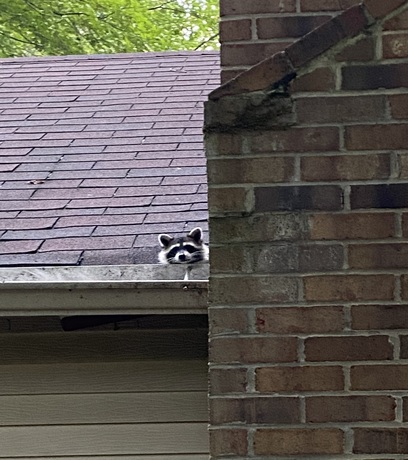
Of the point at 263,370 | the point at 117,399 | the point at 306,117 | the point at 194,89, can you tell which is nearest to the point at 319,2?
the point at 306,117

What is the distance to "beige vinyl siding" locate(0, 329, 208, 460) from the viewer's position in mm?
3613

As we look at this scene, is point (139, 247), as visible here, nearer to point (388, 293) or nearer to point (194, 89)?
point (388, 293)

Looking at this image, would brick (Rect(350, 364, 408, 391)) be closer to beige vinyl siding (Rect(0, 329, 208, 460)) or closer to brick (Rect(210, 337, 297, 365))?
brick (Rect(210, 337, 297, 365))

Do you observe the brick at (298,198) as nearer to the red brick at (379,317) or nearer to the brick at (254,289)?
the brick at (254,289)

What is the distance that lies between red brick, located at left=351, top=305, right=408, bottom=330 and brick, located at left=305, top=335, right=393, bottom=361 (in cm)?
4

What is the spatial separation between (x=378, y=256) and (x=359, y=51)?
66 centimetres

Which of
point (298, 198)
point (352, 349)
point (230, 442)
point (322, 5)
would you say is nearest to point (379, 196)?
point (298, 198)

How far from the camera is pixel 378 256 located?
2.75 meters

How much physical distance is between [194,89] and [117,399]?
3347 millimetres

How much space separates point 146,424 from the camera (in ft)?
11.9

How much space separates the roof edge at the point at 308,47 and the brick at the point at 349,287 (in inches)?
25.8

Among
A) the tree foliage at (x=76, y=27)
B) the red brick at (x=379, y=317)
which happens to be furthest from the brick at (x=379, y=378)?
the tree foliage at (x=76, y=27)

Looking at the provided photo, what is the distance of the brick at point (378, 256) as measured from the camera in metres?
2.74

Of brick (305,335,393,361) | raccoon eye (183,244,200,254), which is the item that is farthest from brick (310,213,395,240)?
raccoon eye (183,244,200,254)
